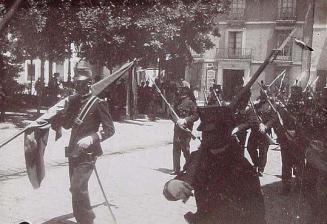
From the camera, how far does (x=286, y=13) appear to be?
459 centimetres

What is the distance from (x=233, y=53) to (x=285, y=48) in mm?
586

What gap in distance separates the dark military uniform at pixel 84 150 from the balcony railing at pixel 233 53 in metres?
1.20

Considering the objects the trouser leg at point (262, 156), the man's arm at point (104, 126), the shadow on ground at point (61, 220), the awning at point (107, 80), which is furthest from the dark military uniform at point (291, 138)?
the shadow on ground at point (61, 220)

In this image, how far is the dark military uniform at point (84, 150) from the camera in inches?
175

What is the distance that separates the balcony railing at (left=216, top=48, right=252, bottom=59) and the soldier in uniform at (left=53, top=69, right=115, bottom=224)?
3.95ft

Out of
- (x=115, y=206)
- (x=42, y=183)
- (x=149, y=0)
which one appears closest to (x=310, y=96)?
(x=149, y=0)

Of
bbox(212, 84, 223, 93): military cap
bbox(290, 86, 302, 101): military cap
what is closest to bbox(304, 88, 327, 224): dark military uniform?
bbox(290, 86, 302, 101): military cap

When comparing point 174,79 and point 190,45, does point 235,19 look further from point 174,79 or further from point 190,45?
point 174,79

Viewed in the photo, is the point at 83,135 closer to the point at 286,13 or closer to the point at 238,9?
the point at 238,9

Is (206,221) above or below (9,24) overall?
below

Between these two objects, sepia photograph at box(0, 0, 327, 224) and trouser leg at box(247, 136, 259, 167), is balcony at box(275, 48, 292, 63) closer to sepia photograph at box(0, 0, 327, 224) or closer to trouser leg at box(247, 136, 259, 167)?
sepia photograph at box(0, 0, 327, 224)

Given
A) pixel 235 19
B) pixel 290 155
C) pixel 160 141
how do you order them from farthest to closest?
pixel 160 141 → pixel 290 155 → pixel 235 19

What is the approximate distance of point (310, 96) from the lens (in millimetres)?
4922

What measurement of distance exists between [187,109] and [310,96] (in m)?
1.18
